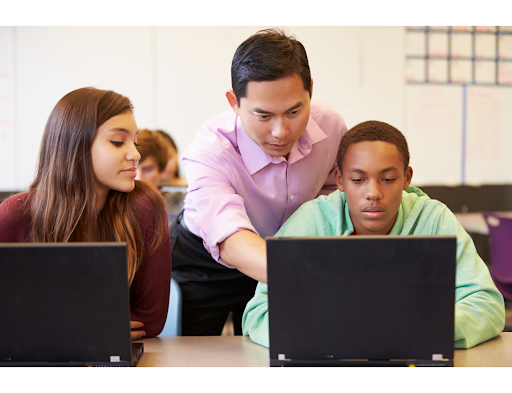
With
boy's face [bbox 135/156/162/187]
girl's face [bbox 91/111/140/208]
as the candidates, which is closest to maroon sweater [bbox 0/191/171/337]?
girl's face [bbox 91/111/140/208]

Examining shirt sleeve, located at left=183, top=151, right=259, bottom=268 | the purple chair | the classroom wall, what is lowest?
the purple chair

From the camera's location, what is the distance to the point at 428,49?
4.11m

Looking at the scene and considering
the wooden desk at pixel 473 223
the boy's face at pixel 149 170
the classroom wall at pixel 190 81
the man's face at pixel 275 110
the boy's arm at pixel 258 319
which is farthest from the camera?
the classroom wall at pixel 190 81

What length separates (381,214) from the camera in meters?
1.18

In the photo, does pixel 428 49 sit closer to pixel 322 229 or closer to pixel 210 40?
pixel 210 40

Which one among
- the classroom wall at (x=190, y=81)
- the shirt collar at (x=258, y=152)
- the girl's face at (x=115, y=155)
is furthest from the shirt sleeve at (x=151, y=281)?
the classroom wall at (x=190, y=81)

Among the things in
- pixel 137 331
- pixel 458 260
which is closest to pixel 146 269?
pixel 137 331

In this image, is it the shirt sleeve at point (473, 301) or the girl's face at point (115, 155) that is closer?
the shirt sleeve at point (473, 301)

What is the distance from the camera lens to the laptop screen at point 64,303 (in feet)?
2.51

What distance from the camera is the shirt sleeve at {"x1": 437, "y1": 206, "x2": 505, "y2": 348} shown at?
0.97 m

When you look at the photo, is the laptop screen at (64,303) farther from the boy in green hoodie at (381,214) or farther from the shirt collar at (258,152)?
the shirt collar at (258,152)

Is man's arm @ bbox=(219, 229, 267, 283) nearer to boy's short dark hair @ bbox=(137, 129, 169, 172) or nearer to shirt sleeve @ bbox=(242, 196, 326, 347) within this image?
shirt sleeve @ bbox=(242, 196, 326, 347)

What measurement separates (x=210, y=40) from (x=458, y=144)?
7.83ft
